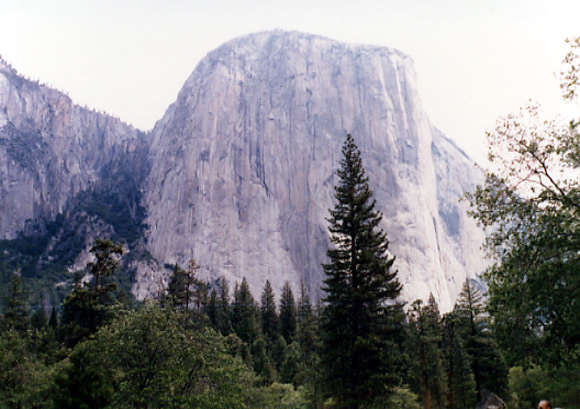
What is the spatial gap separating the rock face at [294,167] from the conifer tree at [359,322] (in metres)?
94.7

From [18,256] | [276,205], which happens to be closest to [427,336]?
[276,205]

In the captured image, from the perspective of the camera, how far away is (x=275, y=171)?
476 feet

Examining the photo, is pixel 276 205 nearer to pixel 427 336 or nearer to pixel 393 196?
pixel 393 196

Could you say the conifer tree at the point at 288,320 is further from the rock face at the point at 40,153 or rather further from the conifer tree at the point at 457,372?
the rock face at the point at 40,153

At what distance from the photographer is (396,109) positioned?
14562 centimetres

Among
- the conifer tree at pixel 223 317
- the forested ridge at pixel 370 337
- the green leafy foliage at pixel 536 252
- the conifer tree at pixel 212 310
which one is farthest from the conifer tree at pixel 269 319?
the green leafy foliage at pixel 536 252

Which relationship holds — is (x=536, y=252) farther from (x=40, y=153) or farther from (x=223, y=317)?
(x=40, y=153)

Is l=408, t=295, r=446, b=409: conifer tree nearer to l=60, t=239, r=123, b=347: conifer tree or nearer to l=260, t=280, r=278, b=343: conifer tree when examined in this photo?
l=60, t=239, r=123, b=347: conifer tree

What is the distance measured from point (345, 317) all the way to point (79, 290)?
17.4m

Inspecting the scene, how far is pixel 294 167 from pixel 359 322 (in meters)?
117

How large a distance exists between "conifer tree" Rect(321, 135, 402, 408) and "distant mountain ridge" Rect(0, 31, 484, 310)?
8991cm

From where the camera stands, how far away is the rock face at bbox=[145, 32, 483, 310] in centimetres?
13212

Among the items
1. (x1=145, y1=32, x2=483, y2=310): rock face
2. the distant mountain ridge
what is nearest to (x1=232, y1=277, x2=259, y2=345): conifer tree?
(x1=145, y1=32, x2=483, y2=310): rock face

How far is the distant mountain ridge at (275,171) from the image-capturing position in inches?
5236
